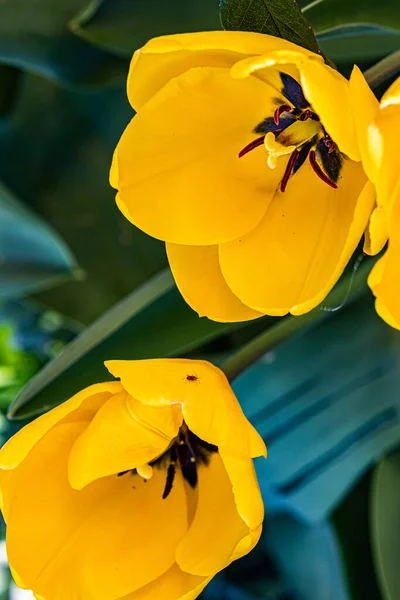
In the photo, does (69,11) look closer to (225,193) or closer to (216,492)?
(225,193)

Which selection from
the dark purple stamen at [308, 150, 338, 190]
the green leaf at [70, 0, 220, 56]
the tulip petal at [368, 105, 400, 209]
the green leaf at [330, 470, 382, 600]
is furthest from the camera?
the green leaf at [330, 470, 382, 600]

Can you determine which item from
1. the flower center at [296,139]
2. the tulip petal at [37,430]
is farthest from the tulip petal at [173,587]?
the flower center at [296,139]

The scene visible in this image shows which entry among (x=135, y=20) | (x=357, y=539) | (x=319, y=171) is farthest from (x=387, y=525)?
(x=135, y=20)

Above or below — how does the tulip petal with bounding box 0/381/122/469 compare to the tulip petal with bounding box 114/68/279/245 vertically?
below

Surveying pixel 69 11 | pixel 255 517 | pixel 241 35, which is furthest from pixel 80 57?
pixel 255 517

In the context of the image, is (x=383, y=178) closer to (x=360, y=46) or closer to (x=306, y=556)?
(x=360, y=46)

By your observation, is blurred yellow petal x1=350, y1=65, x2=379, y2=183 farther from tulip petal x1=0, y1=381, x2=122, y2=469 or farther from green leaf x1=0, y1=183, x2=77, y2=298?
green leaf x1=0, y1=183, x2=77, y2=298

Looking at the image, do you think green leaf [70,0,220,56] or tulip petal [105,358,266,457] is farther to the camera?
green leaf [70,0,220,56]

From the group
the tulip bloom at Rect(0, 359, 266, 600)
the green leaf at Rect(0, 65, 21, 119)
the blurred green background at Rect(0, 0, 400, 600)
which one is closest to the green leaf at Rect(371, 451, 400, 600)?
the blurred green background at Rect(0, 0, 400, 600)
